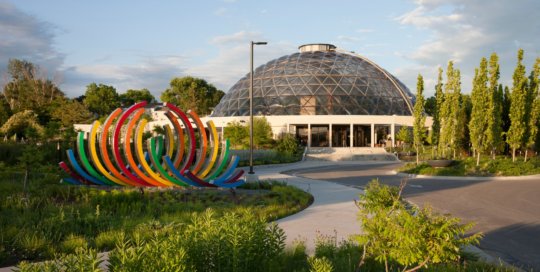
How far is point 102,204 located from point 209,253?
23.1 feet

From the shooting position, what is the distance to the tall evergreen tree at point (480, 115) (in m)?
25.7

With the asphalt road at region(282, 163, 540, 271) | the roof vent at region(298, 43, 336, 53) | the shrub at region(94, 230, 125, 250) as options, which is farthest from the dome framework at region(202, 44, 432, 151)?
the shrub at region(94, 230, 125, 250)

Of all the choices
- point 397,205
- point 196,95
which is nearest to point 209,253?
point 397,205

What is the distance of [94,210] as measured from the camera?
9.96 m

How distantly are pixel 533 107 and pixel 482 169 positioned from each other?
Answer: 7558mm

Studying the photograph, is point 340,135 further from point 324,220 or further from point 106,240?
point 106,240

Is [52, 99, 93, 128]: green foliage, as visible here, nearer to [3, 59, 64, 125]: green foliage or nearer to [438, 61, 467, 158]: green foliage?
[3, 59, 64, 125]: green foliage

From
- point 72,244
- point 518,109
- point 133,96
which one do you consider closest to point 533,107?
point 518,109

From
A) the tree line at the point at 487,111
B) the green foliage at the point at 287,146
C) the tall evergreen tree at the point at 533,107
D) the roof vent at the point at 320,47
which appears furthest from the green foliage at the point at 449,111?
the roof vent at the point at 320,47

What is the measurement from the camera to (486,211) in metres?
12.4

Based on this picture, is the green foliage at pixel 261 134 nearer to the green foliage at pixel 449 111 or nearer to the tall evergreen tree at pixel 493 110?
the green foliage at pixel 449 111

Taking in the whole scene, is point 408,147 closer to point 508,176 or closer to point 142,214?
point 508,176

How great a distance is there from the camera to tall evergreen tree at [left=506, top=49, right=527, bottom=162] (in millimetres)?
26469

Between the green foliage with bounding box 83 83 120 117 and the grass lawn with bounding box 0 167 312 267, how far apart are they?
63473 millimetres
